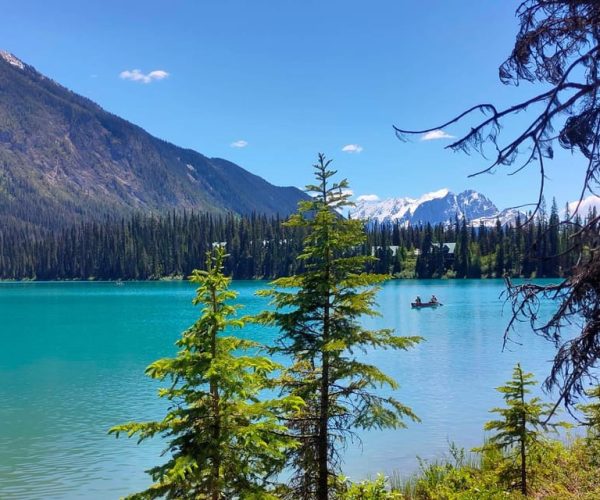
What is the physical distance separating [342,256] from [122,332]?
54.0 meters

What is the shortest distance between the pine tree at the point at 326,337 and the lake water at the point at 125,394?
29.4ft

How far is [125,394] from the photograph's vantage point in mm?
32750

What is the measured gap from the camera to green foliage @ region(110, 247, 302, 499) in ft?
26.9

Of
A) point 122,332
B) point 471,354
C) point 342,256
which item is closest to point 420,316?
point 471,354

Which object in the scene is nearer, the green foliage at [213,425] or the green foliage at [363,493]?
the green foliage at [213,425]

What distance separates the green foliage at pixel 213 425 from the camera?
819 cm

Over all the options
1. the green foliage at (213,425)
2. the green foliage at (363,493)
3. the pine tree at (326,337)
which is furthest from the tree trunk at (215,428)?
the green foliage at (363,493)

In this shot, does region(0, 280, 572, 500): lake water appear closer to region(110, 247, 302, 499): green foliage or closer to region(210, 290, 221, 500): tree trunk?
region(110, 247, 302, 499): green foliage

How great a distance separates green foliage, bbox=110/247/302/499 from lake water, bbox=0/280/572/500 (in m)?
11.9

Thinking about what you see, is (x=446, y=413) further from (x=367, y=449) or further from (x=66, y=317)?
(x=66, y=317)

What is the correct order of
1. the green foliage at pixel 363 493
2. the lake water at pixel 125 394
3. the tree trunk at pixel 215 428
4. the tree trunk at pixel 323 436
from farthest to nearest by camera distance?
the lake water at pixel 125 394 → the green foliage at pixel 363 493 → the tree trunk at pixel 323 436 → the tree trunk at pixel 215 428

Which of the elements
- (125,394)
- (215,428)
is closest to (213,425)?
(215,428)

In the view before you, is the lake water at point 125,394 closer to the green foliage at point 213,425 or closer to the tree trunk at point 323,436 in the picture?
the tree trunk at point 323,436

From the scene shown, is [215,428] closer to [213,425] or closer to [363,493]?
[213,425]
